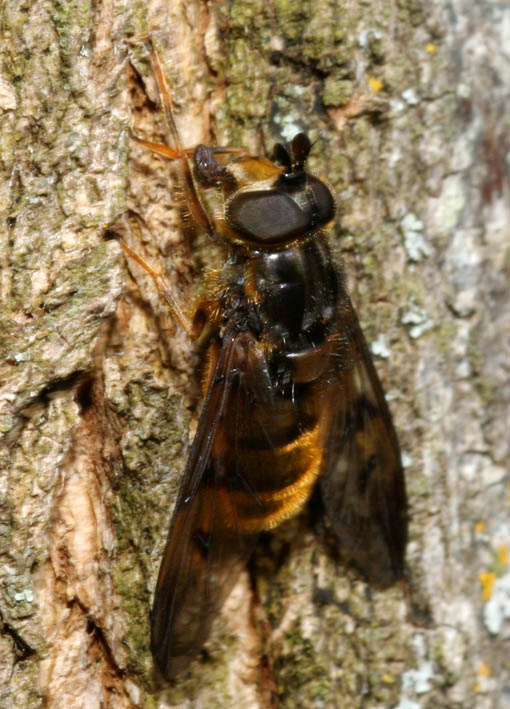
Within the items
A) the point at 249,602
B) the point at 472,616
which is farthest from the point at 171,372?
the point at 472,616

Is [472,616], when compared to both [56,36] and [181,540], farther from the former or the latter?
[56,36]

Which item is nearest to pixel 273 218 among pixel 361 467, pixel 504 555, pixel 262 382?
pixel 262 382

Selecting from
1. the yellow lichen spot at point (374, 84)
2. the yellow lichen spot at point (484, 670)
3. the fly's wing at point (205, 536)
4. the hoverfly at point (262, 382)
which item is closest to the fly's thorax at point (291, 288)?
the hoverfly at point (262, 382)

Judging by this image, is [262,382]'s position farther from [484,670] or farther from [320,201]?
[484,670]

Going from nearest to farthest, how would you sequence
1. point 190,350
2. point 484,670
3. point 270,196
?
1. point 270,196
2. point 190,350
3. point 484,670

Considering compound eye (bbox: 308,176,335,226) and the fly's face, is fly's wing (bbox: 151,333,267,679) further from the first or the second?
compound eye (bbox: 308,176,335,226)

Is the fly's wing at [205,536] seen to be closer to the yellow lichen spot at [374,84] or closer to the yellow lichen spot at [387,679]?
the yellow lichen spot at [387,679]

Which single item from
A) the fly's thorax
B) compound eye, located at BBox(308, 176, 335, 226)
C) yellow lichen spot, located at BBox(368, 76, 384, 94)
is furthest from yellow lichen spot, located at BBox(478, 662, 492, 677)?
yellow lichen spot, located at BBox(368, 76, 384, 94)
